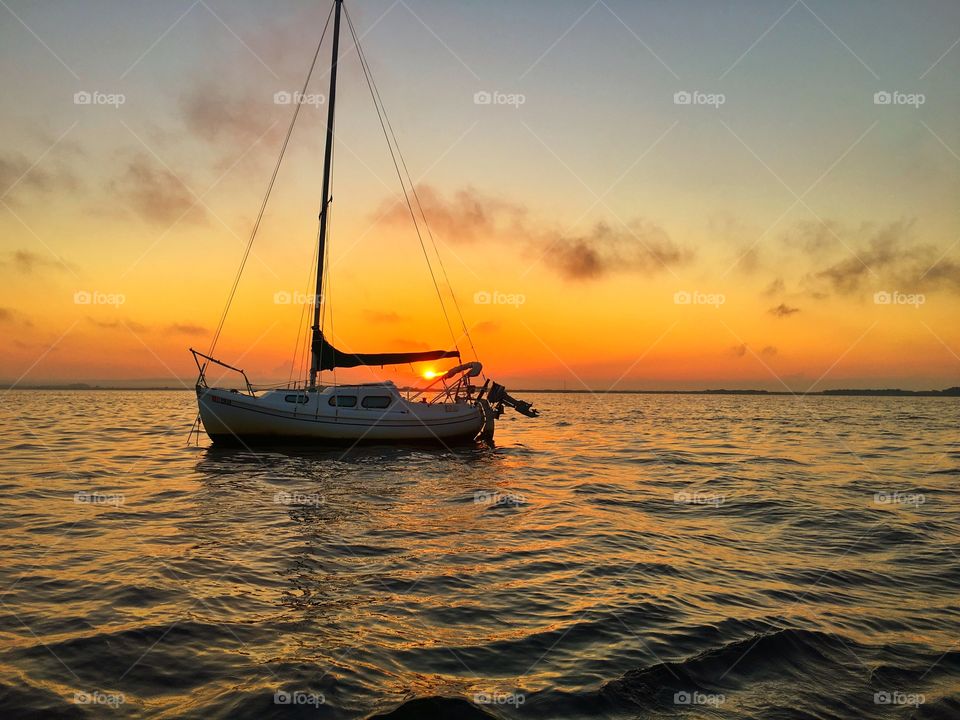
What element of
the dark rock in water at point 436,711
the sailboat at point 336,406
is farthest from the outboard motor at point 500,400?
the dark rock in water at point 436,711

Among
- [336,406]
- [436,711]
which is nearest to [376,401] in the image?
[336,406]

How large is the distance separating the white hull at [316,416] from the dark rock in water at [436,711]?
73.7 ft

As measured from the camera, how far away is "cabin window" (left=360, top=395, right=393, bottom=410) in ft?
93.2

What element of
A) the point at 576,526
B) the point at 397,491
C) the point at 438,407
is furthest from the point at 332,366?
the point at 576,526

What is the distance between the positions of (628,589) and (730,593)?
5.49 feet

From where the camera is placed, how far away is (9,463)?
22141 millimetres

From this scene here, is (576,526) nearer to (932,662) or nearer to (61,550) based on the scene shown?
(932,662)

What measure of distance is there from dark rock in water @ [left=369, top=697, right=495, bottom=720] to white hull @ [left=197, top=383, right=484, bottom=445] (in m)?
22.5

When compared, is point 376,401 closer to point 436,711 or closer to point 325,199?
point 325,199

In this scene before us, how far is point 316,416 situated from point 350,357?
3.96 meters

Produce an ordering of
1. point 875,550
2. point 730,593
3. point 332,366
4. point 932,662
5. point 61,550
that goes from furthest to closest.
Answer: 1. point 332,366
2. point 875,550
3. point 61,550
4. point 730,593
5. point 932,662

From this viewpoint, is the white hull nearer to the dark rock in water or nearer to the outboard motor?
the outboard motor

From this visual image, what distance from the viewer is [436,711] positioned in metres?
5.52

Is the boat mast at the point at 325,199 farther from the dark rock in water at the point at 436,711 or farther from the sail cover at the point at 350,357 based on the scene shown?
the dark rock in water at the point at 436,711
